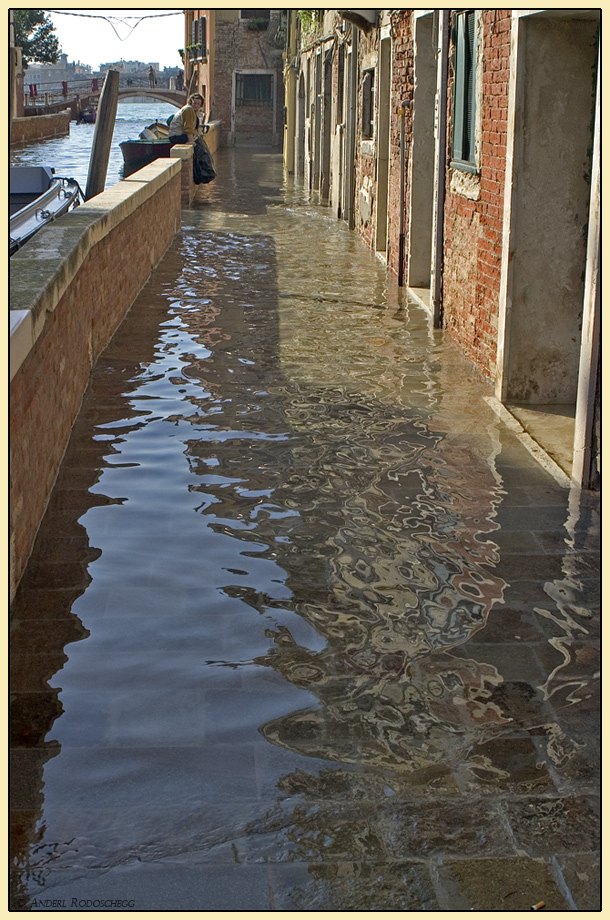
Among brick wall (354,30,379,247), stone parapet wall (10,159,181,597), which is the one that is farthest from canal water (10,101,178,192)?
stone parapet wall (10,159,181,597)

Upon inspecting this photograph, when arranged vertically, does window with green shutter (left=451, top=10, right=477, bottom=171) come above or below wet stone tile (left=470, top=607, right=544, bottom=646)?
above

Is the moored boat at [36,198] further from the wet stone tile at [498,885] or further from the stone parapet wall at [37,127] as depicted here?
the stone parapet wall at [37,127]

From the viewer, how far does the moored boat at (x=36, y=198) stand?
1081 cm

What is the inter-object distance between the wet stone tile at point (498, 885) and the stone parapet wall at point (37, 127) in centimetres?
3999

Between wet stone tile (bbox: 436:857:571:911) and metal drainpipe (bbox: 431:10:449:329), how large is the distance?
6505 millimetres

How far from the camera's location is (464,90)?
7465 mm

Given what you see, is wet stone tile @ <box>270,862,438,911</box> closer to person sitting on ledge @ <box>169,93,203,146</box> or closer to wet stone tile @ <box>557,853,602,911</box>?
wet stone tile @ <box>557,853,602,911</box>

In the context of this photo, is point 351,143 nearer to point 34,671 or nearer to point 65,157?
point 34,671

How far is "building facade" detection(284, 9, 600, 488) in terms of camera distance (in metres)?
5.80

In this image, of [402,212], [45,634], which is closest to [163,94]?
[402,212]

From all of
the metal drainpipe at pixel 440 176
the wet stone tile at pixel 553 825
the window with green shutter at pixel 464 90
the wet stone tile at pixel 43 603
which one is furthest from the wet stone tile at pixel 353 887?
the metal drainpipe at pixel 440 176

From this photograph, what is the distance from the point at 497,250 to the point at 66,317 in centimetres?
268

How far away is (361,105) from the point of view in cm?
1395

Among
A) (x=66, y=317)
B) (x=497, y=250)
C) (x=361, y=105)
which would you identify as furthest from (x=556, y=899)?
(x=361, y=105)
